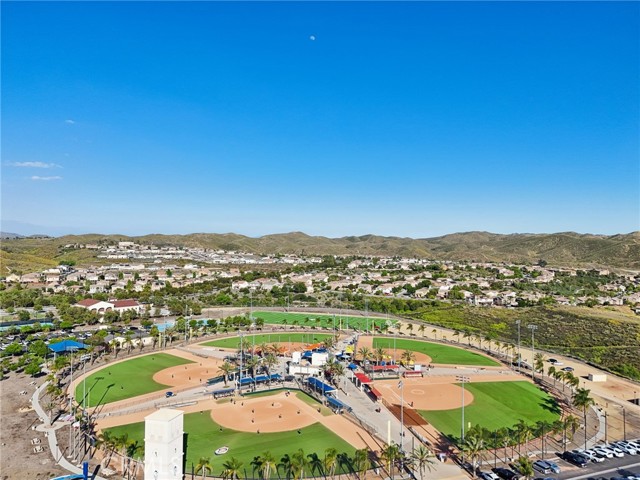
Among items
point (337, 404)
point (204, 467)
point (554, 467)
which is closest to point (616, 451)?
point (554, 467)

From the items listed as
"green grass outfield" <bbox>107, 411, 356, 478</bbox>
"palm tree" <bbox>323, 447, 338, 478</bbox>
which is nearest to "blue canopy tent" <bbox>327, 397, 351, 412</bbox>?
"green grass outfield" <bbox>107, 411, 356, 478</bbox>

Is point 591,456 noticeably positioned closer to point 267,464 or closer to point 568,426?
point 568,426

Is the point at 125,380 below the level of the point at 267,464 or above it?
below

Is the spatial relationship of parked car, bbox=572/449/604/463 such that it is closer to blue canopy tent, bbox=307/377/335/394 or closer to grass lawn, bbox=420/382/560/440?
grass lawn, bbox=420/382/560/440

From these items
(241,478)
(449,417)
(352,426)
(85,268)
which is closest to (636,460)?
(449,417)

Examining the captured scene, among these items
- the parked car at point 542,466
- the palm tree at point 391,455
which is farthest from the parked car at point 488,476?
the palm tree at point 391,455

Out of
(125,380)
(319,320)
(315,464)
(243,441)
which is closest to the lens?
(315,464)
